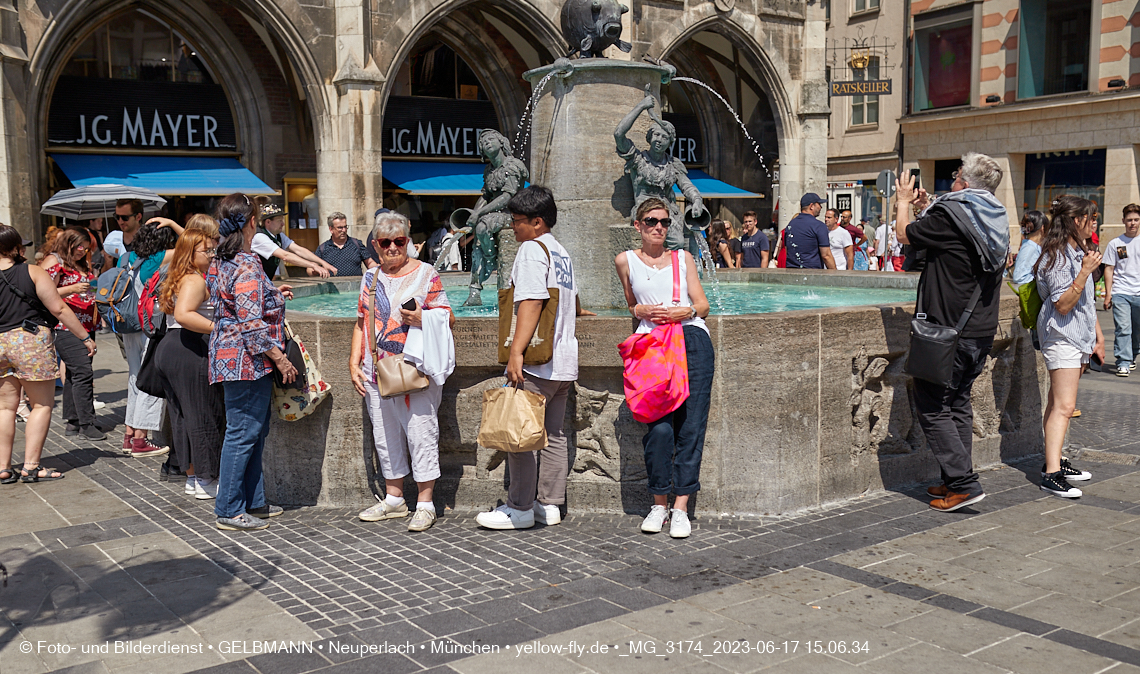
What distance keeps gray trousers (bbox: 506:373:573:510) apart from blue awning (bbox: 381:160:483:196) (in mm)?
16436

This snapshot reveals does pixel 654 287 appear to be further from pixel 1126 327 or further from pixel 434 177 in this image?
pixel 434 177

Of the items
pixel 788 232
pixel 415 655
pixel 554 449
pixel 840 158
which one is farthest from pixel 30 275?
pixel 840 158

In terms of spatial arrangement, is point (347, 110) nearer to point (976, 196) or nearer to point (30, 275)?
point (30, 275)

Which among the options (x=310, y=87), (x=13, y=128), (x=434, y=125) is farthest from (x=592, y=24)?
(x=434, y=125)

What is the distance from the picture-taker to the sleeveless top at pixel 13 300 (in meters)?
6.96

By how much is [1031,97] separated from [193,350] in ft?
87.8

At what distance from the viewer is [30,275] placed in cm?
698

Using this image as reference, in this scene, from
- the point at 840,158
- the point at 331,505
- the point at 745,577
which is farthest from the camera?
the point at 840,158

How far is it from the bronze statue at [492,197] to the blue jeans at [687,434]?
12.0ft

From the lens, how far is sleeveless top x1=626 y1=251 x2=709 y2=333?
5.32 meters

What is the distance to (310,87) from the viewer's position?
18.3 meters

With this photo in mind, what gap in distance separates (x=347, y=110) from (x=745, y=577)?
15290 mm

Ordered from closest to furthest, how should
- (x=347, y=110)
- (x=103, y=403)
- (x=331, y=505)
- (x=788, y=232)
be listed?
1. (x=331, y=505)
2. (x=103, y=403)
3. (x=788, y=232)
4. (x=347, y=110)

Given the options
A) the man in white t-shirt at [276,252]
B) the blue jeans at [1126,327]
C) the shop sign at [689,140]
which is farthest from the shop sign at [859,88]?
the man in white t-shirt at [276,252]
